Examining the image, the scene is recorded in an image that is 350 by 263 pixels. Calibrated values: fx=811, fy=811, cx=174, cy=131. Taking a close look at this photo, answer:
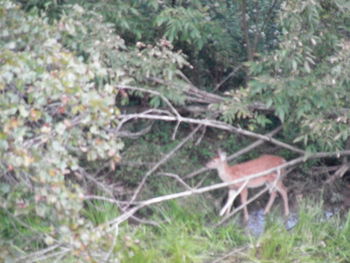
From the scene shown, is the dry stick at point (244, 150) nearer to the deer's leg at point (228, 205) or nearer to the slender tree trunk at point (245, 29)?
the deer's leg at point (228, 205)

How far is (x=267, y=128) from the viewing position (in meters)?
9.96

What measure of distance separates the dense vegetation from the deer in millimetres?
219

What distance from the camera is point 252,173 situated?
919 cm

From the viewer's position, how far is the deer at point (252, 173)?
914 centimetres

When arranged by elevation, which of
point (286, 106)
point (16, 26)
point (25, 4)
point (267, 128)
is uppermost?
point (16, 26)

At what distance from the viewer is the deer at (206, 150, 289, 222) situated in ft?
30.0

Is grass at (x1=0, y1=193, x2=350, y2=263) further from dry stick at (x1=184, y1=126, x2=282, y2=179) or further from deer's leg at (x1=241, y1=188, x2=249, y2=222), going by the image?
dry stick at (x1=184, y1=126, x2=282, y2=179)

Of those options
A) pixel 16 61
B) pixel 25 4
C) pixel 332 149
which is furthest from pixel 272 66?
pixel 16 61

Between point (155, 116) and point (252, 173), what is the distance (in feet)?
5.27

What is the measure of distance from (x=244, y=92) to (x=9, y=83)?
3.04 m

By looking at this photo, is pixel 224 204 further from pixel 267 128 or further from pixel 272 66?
pixel 272 66

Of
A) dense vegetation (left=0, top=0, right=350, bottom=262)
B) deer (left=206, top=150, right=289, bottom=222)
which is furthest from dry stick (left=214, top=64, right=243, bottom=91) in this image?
deer (left=206, top=150, right=289, bottom=222)

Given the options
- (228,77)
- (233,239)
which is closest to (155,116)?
(233,239)

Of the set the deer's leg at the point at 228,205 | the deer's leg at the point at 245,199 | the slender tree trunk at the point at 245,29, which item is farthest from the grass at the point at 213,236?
the slender tree trunk at the point at 245,29
